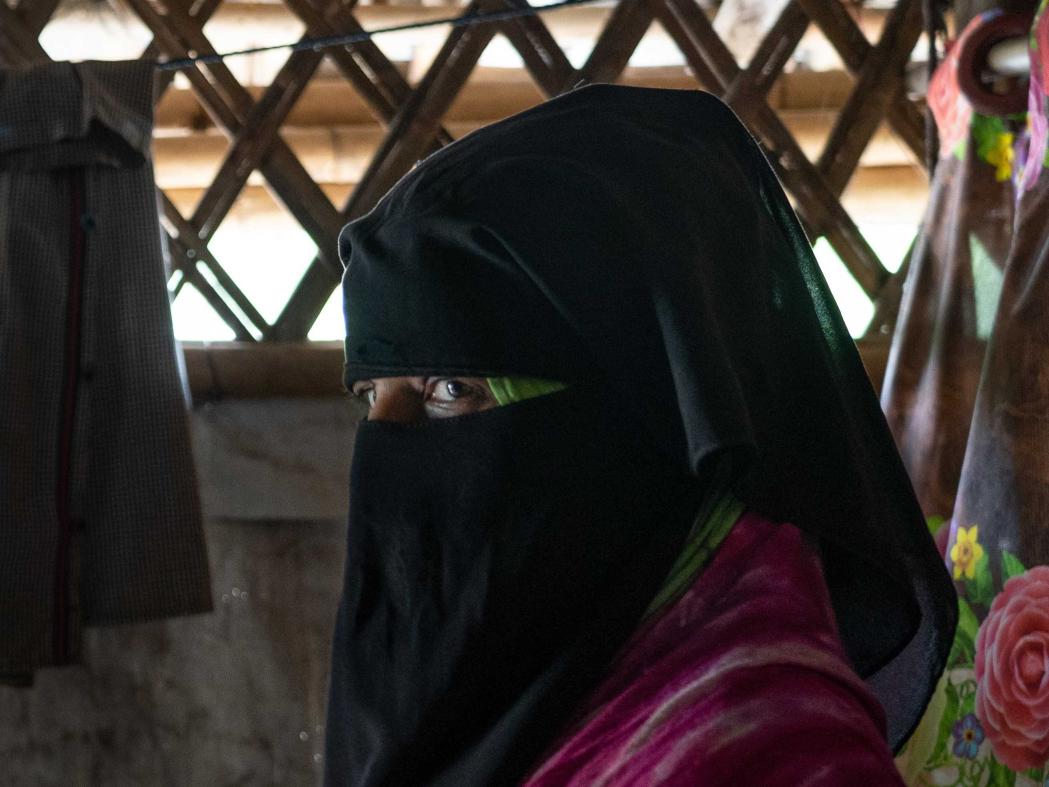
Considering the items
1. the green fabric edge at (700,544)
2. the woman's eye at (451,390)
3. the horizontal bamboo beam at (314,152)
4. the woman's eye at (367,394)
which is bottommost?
the horizontal bamboo beam at (314,152)

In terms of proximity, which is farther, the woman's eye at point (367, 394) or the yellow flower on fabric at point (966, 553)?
the yellow flower on fabric at point (966, 553)

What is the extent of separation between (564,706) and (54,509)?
0.97m

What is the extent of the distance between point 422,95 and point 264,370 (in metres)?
0.42

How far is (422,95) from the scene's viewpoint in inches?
64.5

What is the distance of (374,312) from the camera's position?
2.37 ft

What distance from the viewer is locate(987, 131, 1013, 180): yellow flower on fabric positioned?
106 centimetres

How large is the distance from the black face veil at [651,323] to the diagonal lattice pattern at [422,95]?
912 millimetres

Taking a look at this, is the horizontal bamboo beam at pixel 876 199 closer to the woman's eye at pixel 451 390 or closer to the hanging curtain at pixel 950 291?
the hanging curtain at pixel 950 291

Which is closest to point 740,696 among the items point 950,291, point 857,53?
point 950,291

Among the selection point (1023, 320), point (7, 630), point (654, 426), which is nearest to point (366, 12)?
point (7, 630)

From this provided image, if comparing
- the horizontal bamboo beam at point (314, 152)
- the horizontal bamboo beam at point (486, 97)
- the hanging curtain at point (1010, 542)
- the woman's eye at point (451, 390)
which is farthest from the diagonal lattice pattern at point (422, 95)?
the woman's eye at point (451, 390)

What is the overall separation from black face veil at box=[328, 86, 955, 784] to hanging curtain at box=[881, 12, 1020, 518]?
16.0 inches

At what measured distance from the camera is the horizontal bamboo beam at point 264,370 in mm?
1621

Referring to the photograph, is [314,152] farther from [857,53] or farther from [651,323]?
[651,323]
